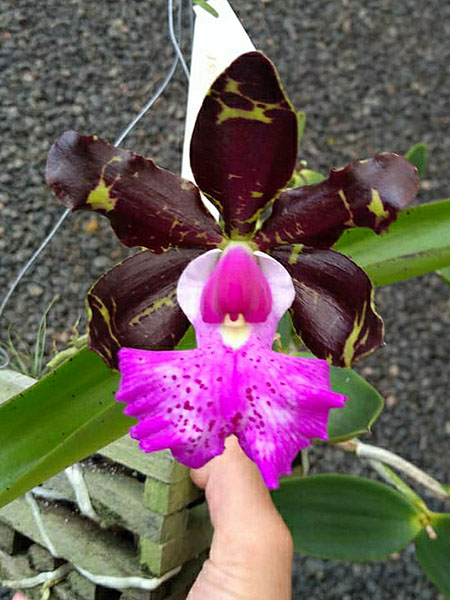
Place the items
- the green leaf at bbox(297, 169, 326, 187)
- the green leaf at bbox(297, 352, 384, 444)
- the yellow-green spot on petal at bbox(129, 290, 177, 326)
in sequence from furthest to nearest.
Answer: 1. the green leaf at bbox(297, 169, 326, 187)
2. the green leaf at bbox(297, 352, 384, 444)
3. the yellow-green spot on petal at bbox(129, 290, 177, 326)

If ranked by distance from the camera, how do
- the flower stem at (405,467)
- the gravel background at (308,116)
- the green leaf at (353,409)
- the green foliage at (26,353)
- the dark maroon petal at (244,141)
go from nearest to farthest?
the dark maroon petal at (244,141) → the green leaf at (353,409) → the flower stem at (405,467) → the green foliage at (26,353) → the gravel background at (308,116)

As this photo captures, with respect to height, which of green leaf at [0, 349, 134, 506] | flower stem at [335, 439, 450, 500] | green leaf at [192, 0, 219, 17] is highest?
green leaf at [192, 0, 219, 17]

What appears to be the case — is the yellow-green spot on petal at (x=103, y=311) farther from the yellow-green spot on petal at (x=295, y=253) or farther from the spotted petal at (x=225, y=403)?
the yellow-green spot on petal at (x=295, y=253)

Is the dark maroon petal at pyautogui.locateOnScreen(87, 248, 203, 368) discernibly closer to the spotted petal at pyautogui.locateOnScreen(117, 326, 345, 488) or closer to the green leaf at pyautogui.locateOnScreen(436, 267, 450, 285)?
the spotted petal at pyautogui.locateOnScreen(117, 326, 345, 488)

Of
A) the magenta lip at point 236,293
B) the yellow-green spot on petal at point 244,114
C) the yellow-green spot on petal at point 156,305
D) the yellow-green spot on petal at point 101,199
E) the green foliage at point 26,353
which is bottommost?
the green foliage at point 26,353

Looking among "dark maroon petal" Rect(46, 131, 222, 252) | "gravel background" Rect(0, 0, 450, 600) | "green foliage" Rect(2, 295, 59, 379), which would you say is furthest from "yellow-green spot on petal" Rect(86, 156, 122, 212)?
"gravel background" Rect(0, 0, 450, 600)

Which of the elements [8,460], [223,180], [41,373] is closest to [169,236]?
[223,180]

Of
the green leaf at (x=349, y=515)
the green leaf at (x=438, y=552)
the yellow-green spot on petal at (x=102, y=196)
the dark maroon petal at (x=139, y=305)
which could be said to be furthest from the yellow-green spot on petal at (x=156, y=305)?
the green leaf at (x=438, y=552)
